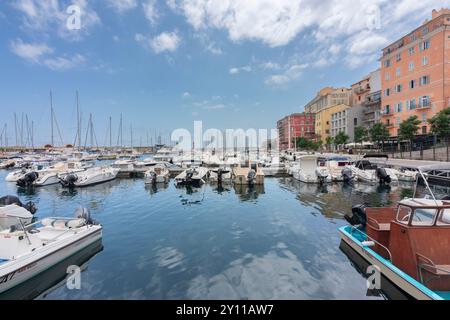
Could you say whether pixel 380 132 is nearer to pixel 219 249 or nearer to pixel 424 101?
pixel 424 101

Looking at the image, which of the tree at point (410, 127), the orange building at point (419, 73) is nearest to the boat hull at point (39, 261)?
the tree at point (410, 127)

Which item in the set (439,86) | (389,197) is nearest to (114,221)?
(389,197)

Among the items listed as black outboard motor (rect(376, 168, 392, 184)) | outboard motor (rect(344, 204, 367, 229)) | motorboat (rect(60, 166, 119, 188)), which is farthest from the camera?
motorboat (rect(60, 166, 119, 188))

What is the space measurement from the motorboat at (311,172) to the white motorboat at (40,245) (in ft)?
77.8

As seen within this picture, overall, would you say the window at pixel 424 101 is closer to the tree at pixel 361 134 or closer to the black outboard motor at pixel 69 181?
the tree at pixel 361 134

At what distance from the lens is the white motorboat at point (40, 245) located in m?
7.44

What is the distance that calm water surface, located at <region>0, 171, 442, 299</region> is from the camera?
24.5ft

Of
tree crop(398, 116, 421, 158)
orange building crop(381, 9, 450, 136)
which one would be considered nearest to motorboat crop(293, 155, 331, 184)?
tree crop(398, 116, 421, 158)

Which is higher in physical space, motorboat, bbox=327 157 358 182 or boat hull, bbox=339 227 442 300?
motorboat, bbox=327 157 358 182

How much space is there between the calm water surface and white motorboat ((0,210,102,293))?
101 cm

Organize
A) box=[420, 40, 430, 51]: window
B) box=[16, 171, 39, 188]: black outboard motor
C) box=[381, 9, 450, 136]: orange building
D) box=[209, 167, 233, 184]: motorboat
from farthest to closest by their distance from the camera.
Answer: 1. box=[420, 40, 430, 51]: window
2. box=[381, 9, 450, 136]: orange building
3. box=[209, 167, 233, 184]: motorboat
4. box=[16, 171, 39, 188]: black outboard motor

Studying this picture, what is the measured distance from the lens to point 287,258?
31.1 ft

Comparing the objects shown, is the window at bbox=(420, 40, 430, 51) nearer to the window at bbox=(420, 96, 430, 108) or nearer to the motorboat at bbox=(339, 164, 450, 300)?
the window at bbox=(420, 96, 430, 108)

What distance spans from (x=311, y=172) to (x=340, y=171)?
380cm
